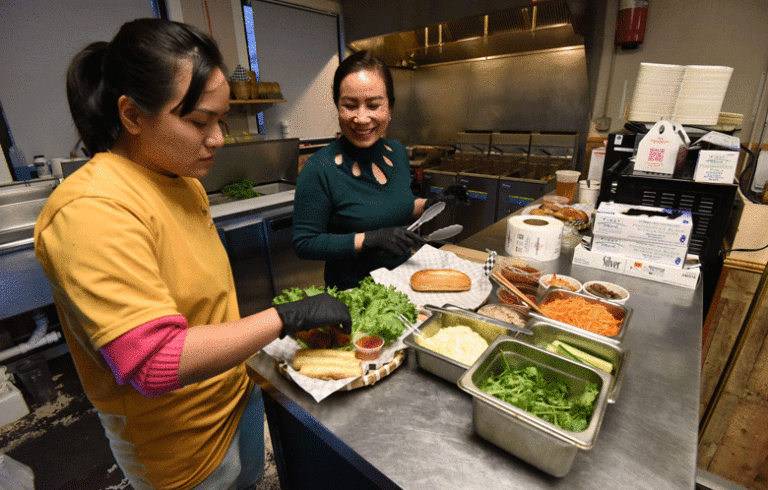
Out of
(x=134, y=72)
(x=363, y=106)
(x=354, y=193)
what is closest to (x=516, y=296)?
(x=354, y=193)

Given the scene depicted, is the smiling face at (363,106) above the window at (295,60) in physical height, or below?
below

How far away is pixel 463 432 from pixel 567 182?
2.42 metres

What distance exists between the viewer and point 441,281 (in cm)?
152

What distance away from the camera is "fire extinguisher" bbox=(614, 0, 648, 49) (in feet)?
12.2

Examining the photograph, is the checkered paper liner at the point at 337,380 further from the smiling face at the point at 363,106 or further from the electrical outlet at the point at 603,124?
the electrical outlet at the point at 603,124

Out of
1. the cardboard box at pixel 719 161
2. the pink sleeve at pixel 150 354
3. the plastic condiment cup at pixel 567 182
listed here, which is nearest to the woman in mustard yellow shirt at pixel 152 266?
the pink sleeve at pixel 150 354

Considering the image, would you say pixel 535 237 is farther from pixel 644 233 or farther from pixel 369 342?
pixel 369 342

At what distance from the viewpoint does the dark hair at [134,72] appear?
0.82 metres

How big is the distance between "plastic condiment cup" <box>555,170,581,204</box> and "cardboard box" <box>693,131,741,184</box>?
3.27ft

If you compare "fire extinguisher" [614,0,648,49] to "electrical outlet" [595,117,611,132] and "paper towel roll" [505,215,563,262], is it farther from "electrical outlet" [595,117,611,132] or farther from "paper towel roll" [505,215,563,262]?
"paper towel roll" [505,215,563,262]

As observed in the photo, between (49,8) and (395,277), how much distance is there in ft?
13.4

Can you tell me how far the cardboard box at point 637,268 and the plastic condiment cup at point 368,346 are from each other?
127cm

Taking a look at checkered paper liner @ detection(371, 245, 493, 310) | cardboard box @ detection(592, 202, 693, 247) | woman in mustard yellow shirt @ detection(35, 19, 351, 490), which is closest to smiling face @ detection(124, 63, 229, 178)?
woman in mustard yellow shirt @ detection(35, 19, 351, 490)

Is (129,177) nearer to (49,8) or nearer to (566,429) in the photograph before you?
(566,429)
